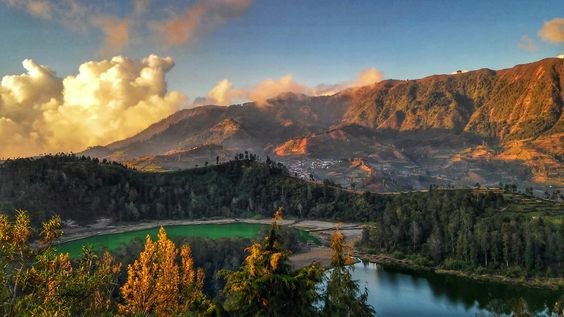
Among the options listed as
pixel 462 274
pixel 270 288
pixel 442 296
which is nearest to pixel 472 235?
pixel 462 274

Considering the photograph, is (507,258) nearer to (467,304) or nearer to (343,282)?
(467,304)

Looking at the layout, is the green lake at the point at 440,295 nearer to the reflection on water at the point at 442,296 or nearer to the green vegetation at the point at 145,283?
the reflection on water at the point at 442,296

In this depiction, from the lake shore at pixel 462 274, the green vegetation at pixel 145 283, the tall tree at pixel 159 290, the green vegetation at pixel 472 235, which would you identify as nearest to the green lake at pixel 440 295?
the lake shore at pixel 462 274

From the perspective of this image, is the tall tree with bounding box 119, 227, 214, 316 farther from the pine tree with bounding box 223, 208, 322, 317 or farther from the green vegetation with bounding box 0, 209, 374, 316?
the pine tree with bounding box 223, 208, 322, 317

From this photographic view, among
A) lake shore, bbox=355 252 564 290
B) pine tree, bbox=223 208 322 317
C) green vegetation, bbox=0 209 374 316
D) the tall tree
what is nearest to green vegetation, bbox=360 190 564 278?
lake shore, bbox=355 252 564 290

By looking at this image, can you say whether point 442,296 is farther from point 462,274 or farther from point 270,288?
point 270,288
